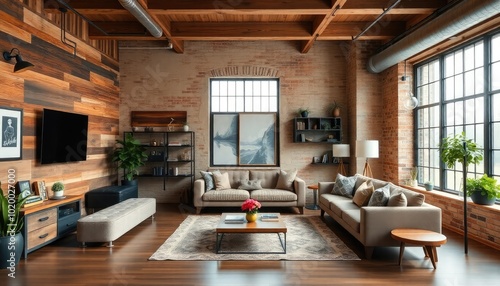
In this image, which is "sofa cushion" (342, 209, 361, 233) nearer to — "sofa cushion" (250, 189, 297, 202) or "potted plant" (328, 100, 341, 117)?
"sofa cushion" (250, 189, 297, 202)

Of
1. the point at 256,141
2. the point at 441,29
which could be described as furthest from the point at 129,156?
the point at 441,29

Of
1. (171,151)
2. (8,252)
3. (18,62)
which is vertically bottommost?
(8,252)

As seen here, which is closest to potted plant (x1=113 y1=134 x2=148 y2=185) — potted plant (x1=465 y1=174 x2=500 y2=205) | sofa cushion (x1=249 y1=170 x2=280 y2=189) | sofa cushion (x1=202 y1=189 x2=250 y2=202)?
sofa cushion (x1=202 y1=189 x2=250 y2=202)

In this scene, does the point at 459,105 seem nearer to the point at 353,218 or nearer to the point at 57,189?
the point at 353,218

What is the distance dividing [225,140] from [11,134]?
14.9ft

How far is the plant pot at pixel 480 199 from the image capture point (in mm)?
4758

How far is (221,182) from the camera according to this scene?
23.8 feet

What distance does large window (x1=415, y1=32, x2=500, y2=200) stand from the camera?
5.02 meters

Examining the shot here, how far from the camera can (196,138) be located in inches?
319

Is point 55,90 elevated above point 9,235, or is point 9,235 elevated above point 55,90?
point 55,90

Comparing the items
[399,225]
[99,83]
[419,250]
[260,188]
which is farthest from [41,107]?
[419,250]

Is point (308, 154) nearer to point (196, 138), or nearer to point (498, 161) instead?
point (196, 138)

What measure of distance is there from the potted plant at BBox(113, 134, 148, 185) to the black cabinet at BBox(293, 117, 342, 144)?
3.65 m

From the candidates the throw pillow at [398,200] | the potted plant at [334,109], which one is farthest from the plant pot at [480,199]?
the potted plant at [334,109]
